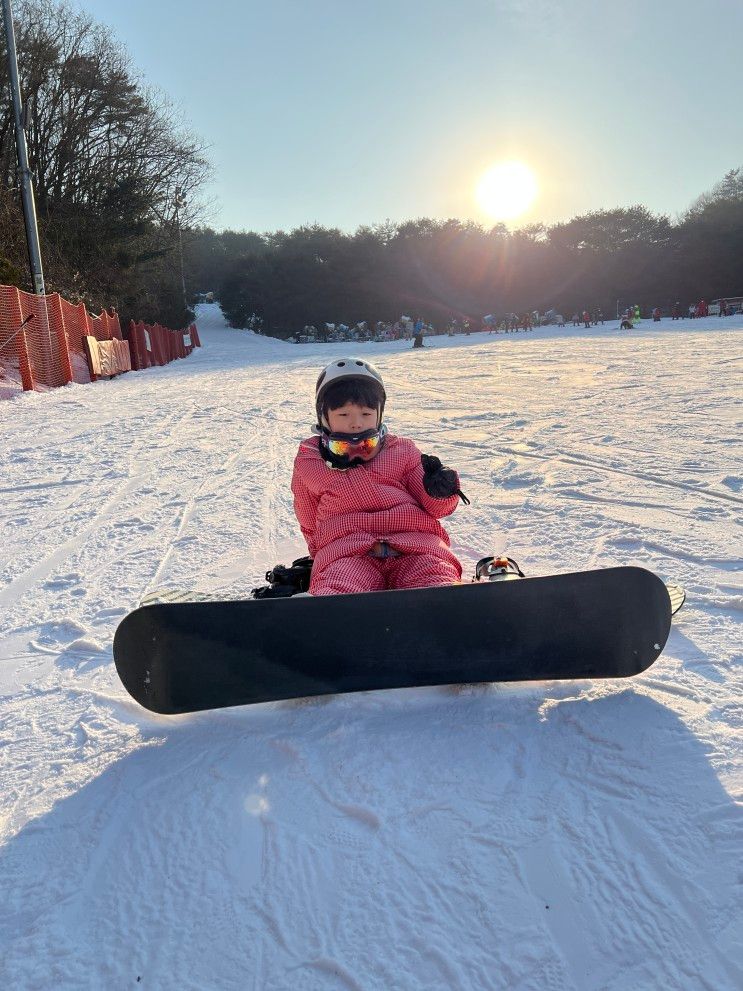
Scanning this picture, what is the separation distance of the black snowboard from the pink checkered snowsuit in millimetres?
336

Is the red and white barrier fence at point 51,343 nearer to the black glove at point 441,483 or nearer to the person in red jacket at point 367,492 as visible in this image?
the person in red jacket at point 367,492

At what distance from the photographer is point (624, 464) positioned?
4.74 metres

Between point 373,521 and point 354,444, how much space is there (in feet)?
0.97

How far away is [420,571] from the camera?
7.52 feet

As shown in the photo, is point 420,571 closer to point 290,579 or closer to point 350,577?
point 350,577

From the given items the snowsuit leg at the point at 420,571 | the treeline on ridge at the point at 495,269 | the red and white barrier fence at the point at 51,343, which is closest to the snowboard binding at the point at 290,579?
the snowsuit leg at the point at 420,571

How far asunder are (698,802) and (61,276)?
23.0 m

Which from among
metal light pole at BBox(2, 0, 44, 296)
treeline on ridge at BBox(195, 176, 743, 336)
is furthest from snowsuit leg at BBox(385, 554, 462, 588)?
treeline on ridge at BBox(195, 176, 743, 336)

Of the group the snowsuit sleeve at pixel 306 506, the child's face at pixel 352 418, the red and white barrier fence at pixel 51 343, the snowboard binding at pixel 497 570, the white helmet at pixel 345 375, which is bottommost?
the snowboard binding at pixel 497 570

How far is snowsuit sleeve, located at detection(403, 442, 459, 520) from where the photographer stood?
2533 mm

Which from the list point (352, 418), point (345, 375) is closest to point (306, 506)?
point (352, 418)

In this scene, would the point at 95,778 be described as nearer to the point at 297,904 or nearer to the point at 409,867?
the point at 297,904

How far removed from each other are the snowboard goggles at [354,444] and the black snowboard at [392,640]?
0.87 m

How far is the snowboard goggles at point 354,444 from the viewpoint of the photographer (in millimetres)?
2562
